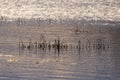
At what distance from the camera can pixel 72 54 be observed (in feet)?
72.0

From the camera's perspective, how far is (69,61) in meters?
20.1

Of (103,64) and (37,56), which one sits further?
(37,56)

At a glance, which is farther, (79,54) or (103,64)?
(79,54)

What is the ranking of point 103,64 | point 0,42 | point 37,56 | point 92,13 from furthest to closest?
point 92,13
point 0,42
point 37,56
point 103,64

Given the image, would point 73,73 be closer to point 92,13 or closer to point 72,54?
point 72,54

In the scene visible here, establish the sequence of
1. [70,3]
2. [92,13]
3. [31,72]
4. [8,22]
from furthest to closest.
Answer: [70,3] → [92,13] → [8,22] → [31,72]

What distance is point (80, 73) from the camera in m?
17.7

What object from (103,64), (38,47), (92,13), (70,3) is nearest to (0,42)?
(38,47)

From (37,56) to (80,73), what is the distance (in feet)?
12.4

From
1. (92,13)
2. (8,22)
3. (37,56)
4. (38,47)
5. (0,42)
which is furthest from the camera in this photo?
(92,13)

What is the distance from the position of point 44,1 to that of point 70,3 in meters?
2.92

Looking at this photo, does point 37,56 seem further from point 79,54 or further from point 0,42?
point 0,42

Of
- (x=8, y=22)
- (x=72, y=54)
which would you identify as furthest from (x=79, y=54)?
(x=8, y=22)

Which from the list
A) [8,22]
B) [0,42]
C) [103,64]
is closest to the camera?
[103,64]
